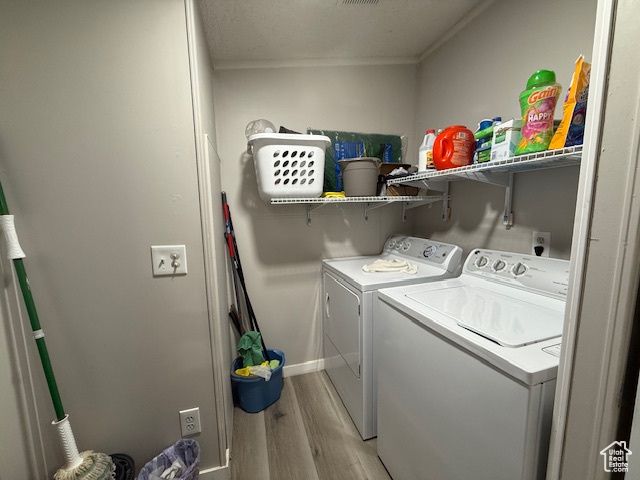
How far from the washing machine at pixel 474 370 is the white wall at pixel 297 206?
3.04 ft

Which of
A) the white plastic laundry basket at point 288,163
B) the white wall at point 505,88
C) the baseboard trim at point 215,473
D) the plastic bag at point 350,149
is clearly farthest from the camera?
the plastic bag at point 350,149

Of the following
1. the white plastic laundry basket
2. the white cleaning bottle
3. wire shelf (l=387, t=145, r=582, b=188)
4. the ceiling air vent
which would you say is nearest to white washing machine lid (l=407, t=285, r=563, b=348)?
wire shelf (l=387, t=145, r=582, b=188)

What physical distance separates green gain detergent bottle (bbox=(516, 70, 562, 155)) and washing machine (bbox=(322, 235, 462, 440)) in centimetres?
79

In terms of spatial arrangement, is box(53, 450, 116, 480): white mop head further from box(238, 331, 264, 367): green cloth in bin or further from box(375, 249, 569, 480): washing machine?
box(375, 249, 569, 480): washing machine

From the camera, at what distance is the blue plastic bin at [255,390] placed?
175 cm

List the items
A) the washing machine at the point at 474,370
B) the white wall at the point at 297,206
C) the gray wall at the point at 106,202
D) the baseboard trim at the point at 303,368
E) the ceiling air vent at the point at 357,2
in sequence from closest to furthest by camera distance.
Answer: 1. the washing machine at the point at 474,370
2. the gray wall at the point at 106,202
3. the ceiling air vent at the point at 357,2
4. the white wall at the point at 297,206
5. the baseboard trim at the point at 303,368

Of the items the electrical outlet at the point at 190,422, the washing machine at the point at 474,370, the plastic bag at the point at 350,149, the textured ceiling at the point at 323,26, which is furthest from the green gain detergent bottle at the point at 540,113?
the electrical outlet at the point at 190,422

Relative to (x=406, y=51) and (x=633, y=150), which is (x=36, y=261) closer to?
(x=633, y=150)

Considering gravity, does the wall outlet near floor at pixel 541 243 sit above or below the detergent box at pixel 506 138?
below

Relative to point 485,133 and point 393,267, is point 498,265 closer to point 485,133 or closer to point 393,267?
point 393,267

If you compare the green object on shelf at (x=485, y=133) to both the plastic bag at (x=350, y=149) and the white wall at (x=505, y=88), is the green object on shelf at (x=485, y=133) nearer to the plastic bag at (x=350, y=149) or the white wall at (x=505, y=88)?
the white wall at (x=505, y=88)

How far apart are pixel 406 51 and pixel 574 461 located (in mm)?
2408

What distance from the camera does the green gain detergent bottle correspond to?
0.96 meters

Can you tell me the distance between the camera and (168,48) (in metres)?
1.02
